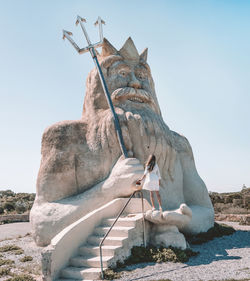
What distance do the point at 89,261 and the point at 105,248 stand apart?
1.16ft

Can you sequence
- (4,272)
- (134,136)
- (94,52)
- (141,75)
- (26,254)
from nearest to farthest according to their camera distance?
(4,272) < (26,254) < (134,136) < (141,75) < (94,52)

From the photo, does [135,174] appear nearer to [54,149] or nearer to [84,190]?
[84,190]

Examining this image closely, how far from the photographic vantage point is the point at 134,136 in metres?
7.78

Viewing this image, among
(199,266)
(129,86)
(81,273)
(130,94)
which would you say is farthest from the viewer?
(129,86)

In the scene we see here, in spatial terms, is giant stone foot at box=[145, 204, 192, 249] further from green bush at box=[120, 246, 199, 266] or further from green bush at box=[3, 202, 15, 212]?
green bush at box=[3, 202, 15, 212]

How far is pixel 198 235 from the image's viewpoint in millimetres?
7496

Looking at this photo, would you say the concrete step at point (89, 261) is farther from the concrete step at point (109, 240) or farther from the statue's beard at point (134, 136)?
the statue's beard at point (134, 136)

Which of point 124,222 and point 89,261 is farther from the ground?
point 124,222

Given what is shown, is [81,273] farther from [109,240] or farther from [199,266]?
[199,266]

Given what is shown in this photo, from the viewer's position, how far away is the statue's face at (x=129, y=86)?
8.19 m

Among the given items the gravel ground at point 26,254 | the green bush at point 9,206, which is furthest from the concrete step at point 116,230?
the green bush at point 9,206

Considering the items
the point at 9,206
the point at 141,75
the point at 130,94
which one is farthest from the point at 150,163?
the point at 9,206

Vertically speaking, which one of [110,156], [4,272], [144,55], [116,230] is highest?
[144,55]

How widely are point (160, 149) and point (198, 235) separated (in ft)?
7.48
